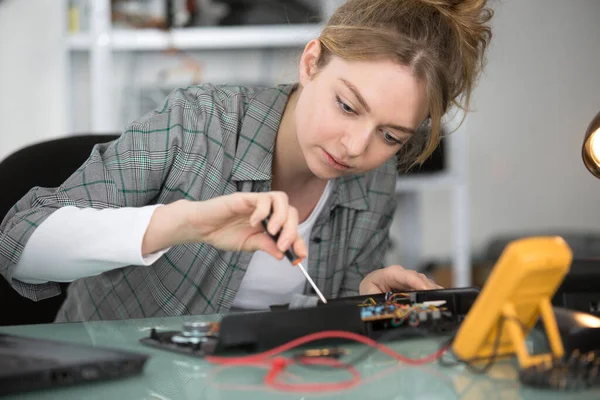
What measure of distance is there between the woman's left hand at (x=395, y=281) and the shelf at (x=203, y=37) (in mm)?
1951

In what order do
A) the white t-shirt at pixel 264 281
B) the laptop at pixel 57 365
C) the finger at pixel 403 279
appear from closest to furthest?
1. the laptop at pixel 57 365
2. the finger at pixel 403 279
3. the white t-shirt at pixel 264 281

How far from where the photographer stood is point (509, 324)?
26.1 inches

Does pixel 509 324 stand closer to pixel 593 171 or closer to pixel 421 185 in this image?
pixel 593 171

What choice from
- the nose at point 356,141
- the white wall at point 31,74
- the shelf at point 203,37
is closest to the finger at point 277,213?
the nose at point 356,141

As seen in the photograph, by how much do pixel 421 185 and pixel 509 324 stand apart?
2501 mm

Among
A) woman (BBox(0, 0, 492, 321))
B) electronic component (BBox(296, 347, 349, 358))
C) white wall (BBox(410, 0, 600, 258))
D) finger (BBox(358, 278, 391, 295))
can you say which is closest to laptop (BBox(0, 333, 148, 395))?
electronic component (BBox(296, 347, 349, 358))

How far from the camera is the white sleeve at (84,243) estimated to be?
97 centimetres

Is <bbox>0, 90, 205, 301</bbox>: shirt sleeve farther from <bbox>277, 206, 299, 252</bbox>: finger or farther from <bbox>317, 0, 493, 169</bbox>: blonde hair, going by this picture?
<bbox>277, 206, 299, 252</bbox>: finger

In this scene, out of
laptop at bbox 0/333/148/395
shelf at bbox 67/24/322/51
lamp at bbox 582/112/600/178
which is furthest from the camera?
shelf at bbox 67/24/322/51

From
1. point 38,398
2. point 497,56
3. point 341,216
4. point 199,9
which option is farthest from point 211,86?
point 497,56

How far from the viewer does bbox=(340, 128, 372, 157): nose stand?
1124 millimetres

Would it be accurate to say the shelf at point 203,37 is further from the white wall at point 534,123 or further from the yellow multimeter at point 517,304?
the yellow multimeter at point 517,304

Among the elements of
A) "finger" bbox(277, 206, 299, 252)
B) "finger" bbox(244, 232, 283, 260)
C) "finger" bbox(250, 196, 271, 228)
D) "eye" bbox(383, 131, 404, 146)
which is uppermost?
"eye" bbox(383, 131, 404, 146)

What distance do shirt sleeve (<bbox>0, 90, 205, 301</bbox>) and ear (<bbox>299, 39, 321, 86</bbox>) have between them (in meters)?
0.18
